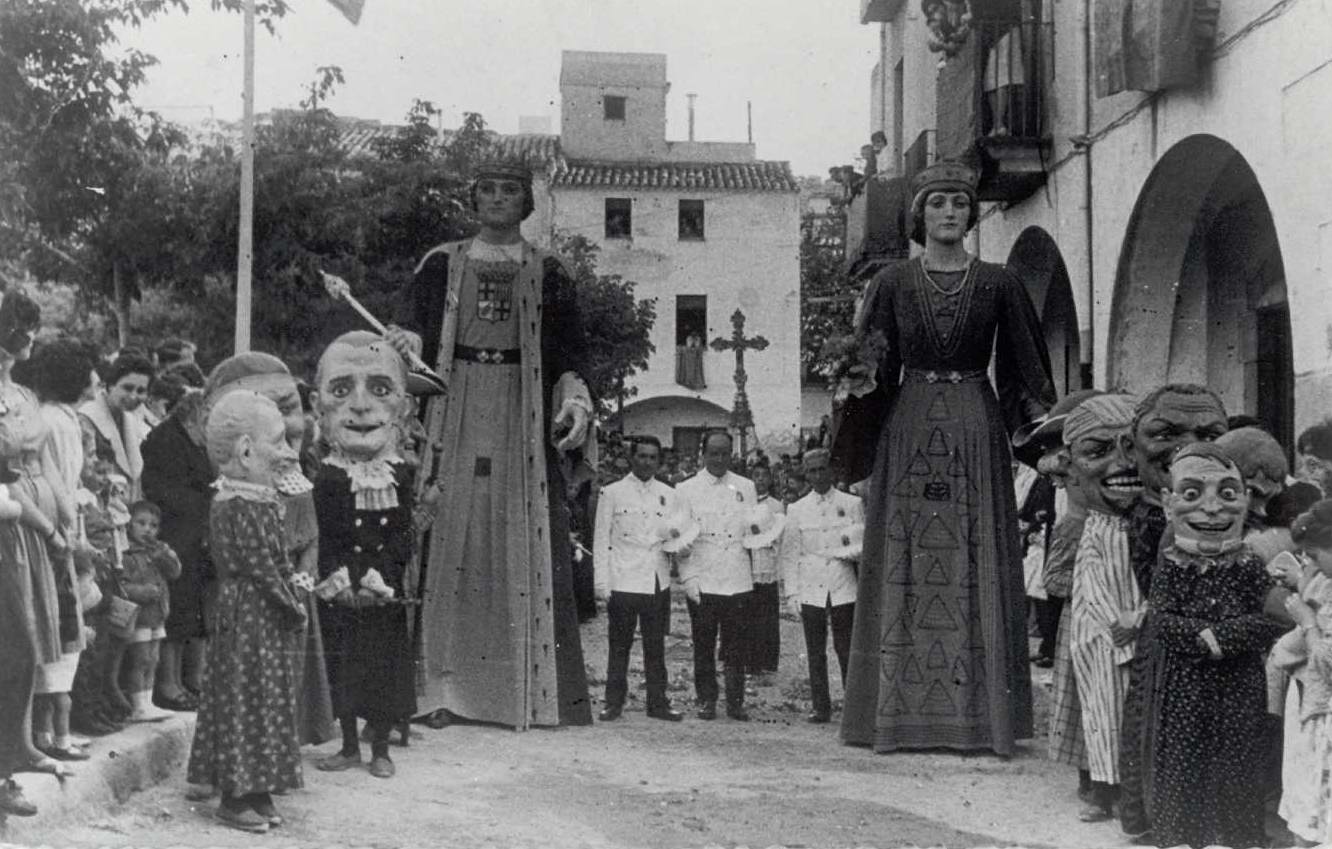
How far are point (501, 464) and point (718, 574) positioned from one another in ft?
5.89

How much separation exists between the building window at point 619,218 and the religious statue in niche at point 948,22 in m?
17.5

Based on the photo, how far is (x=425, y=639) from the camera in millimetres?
6938

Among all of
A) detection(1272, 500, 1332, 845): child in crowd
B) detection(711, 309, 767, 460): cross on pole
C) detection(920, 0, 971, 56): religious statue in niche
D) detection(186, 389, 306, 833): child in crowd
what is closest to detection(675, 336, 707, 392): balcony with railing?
detection(711, 309, 767, 460): cross on pole

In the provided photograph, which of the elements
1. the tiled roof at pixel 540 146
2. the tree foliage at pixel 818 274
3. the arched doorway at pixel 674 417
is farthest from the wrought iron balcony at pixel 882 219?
the arched doorway at pixel 674 417

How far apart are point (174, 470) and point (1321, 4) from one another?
5.22 metres

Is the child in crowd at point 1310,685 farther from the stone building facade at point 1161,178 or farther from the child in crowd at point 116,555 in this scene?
the child in crowd at point 116,555

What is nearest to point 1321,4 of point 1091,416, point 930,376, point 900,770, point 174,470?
point 930,376

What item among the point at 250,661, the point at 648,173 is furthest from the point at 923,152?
the point at 648,173

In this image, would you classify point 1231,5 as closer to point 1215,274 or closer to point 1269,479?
point 1215,274

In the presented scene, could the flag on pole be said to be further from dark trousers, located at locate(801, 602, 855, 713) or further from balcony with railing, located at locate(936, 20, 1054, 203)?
balcony with railing, located at locate(936, 20, 1054, 203)

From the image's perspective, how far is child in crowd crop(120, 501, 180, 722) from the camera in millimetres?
5770

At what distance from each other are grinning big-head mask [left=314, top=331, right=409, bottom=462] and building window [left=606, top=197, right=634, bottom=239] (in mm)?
25328

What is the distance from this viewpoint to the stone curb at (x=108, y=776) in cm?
435

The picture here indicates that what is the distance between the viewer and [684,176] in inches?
1256
